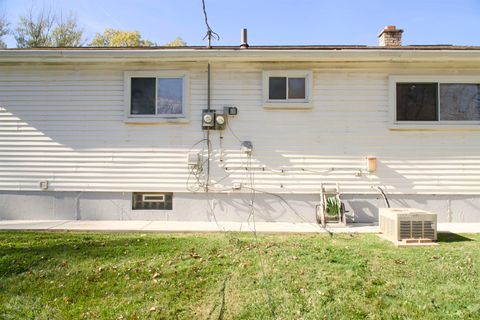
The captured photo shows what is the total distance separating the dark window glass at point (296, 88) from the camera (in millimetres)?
7703

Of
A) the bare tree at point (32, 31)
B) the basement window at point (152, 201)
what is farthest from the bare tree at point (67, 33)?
the basement window at point (152, 201)

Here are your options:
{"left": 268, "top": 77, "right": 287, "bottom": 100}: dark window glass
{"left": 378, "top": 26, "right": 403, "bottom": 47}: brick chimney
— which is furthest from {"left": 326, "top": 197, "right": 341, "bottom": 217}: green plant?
{"left": 378, "top": 26, "right": 403, "bottom": 47}: brick chimney

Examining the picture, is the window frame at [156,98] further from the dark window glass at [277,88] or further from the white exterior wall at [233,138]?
the dark window glass at [277,88]

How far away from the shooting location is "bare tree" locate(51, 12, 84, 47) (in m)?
24.7

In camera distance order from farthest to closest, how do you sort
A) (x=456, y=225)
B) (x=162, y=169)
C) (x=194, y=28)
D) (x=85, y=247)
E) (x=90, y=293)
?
(x=194, y=28)
(x=162, y=169)
(x=456, y=225)
(x=85, y=247)
(x=90, y=293)

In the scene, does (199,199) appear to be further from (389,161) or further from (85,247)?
(389,161)

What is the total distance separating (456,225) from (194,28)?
693 cm

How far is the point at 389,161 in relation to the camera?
7637mm

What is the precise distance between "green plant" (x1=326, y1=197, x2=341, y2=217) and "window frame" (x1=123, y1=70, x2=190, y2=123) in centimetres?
337

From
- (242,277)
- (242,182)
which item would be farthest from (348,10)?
(242,277)

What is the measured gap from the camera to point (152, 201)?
25.9 feet

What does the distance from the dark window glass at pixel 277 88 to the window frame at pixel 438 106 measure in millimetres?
2165

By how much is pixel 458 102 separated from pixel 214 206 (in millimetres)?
5539

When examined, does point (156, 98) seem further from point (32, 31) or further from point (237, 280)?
point (32, 31)
